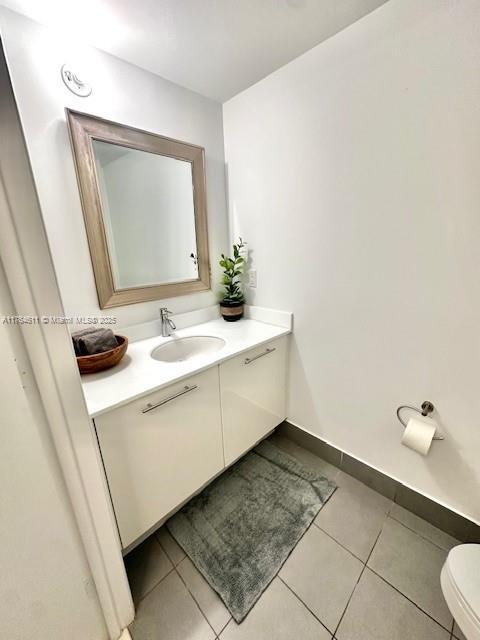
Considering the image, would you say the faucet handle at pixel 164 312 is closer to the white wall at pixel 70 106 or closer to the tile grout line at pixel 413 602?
the white wall at pixel 70 106

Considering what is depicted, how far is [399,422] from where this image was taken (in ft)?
4.03

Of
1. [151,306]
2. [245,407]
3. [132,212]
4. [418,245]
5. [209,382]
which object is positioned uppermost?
[132,212]

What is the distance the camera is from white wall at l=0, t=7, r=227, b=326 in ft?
3.19

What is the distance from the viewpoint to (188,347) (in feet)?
5.03

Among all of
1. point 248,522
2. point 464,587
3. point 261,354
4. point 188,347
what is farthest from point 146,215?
point 464,587

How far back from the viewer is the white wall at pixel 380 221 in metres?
0.90

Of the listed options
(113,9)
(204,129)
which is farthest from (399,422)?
(113,9)

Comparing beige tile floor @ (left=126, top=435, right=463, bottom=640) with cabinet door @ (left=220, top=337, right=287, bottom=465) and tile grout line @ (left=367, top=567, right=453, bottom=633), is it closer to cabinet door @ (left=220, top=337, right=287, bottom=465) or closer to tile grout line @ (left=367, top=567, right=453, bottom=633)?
tile grout line @ (left=367, top=567, right=453, bottom=633)

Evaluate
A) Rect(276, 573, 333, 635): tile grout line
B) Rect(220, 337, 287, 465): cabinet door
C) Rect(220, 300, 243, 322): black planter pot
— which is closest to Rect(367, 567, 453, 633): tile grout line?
Rect(276, 573, 333, 635): tile grout line

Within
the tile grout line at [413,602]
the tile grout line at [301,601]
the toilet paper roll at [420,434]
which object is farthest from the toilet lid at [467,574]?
the tile grout line at [301,601]

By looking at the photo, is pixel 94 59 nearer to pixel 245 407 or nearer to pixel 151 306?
pixel 151 306

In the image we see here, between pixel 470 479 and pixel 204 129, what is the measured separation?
2189 mm

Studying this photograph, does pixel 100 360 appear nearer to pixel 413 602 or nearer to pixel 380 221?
pixel 380 221

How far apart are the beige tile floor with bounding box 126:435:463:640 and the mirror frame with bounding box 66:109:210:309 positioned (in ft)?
3.92
